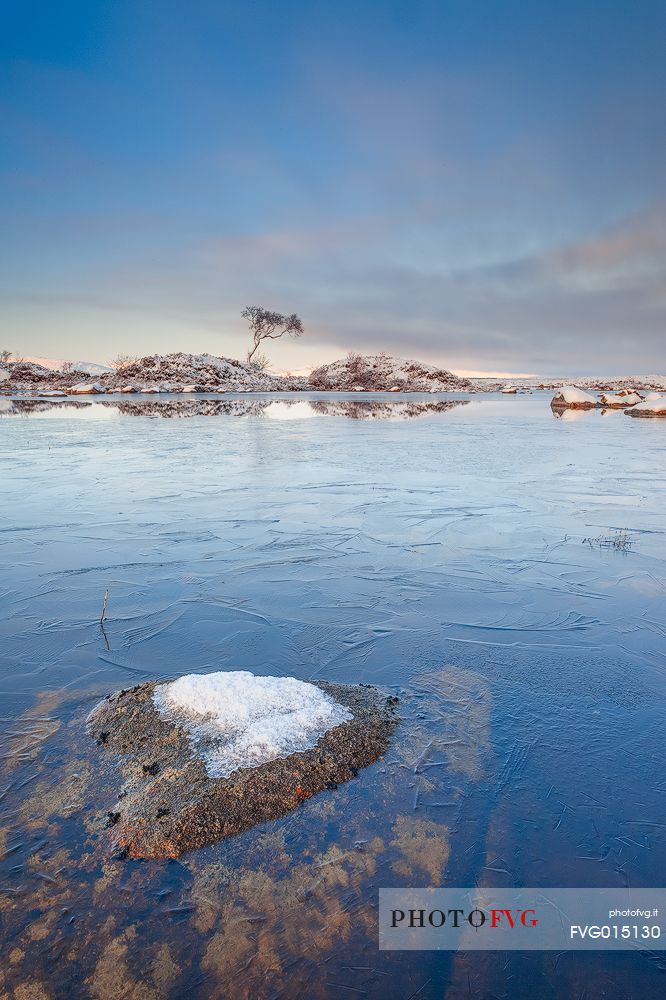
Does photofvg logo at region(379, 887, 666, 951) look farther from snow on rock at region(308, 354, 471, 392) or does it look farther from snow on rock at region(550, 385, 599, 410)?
snow on rock at region(308, 354, 471, 392)

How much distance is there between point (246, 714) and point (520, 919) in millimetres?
1170

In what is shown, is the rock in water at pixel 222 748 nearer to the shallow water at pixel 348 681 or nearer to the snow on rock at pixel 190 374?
the shallow water at pixel 348 681

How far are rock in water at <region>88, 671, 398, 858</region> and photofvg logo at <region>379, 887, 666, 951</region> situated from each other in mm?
516

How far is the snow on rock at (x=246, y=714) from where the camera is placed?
206 centimetres

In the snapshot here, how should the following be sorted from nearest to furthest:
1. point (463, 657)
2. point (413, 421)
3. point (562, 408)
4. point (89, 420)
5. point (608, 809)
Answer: point (608, 809)
point (463, 657)
point (89, 420)
point (413, 421)
point (562, 408)

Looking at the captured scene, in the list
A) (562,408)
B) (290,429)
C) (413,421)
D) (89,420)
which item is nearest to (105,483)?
(290,429)

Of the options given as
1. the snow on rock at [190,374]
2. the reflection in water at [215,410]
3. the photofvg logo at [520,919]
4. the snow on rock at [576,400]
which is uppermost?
the snow on rock at [190,374]

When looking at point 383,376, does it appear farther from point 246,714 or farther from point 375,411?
point 246,714

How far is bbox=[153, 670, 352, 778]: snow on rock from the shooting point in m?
→ 2.06

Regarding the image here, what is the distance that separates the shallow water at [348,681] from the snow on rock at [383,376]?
56893 mm

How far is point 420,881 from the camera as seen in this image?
1603 millimetres

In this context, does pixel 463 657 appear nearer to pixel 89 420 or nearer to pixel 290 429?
pixel 290 429

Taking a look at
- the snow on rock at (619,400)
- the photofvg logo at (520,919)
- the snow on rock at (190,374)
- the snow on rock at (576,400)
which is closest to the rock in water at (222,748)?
the photofvg logo at (520,919)

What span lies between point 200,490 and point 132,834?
17.5 feet
